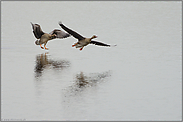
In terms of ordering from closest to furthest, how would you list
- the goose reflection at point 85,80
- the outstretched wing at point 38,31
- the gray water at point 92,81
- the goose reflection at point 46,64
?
the gray water at point 92,81, the goose reflection at point 85,80, the goose reflection at point 46,64, the outstretched wing at point 38,31

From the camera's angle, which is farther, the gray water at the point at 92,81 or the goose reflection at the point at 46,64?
the goose reflection at the point at 46,64

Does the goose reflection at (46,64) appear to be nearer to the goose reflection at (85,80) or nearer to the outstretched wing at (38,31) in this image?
the outstretched wing at (38,31)

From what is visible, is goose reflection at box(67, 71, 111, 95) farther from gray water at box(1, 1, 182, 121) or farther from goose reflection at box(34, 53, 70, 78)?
goose reflection at box(34, 53, 70, 78)

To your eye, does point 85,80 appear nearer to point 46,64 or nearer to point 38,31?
point 46,64

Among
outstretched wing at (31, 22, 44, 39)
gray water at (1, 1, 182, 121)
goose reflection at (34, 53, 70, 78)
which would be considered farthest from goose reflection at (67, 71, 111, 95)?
outstretched wing at (31, 22, 44, 39)

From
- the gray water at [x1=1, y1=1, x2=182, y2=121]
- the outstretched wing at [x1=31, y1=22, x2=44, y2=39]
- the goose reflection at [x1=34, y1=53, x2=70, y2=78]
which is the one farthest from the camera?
the outstretched wing at [x1=31, y1=22, x2=44, y2=39]

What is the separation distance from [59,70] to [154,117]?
20.7 ft

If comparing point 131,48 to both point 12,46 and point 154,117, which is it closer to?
point 12,46

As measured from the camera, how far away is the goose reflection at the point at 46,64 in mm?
15055

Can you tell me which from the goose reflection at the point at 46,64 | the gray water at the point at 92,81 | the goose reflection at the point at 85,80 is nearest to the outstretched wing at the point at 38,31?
the gray water at the point at 92,81

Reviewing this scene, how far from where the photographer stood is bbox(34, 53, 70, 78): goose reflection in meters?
15.1

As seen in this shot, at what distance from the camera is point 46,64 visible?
1636 cm

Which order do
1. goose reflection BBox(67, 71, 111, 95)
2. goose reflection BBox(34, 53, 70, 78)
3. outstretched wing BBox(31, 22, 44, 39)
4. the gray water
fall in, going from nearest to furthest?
the gray water → goose reflection BBox(67, 71, 111, 95) → goose reflection BBox(34, 53, 70, 78) → outstretched wing BBox(31, 22, 44, 39)

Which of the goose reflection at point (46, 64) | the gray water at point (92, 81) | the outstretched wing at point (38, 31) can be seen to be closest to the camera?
the gray water at point (92, 81)
